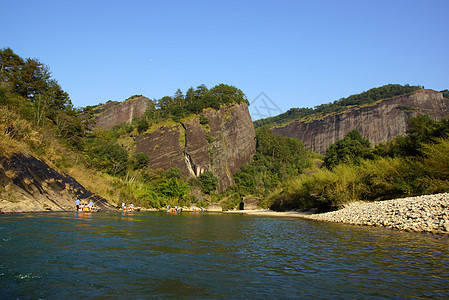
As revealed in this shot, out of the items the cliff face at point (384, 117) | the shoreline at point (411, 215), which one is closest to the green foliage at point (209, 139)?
the shoreline at point (411, 215)

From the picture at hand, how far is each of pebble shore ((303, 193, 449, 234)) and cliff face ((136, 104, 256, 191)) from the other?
194 feet

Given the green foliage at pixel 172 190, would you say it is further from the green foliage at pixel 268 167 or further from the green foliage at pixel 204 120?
the green foliage at pixel 204 120

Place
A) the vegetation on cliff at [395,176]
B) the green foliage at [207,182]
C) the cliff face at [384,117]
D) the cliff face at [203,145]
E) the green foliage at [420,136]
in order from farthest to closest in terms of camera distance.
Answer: the cliff face at [384,117]
the cliff face at [203,145]
the green foliage at [207,182]
the green foliage at [420,136]
the vegetation on cliff at [395,176]

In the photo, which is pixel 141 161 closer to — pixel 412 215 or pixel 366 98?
pixel 412 215

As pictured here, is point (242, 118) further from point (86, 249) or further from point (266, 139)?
point (86, 249)

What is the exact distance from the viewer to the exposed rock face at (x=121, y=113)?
132m

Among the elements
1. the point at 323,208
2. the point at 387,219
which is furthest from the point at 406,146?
the point at 387,219

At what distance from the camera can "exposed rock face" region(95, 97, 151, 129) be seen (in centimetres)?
13162

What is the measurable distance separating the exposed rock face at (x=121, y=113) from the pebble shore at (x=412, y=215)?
123 meters

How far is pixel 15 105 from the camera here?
95.0ft

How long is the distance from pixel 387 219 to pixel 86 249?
16054 mm

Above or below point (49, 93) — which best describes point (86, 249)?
below

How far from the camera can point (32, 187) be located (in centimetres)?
2073

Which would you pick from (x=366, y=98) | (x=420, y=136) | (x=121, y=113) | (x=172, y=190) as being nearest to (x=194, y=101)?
(x=172, y=190)
